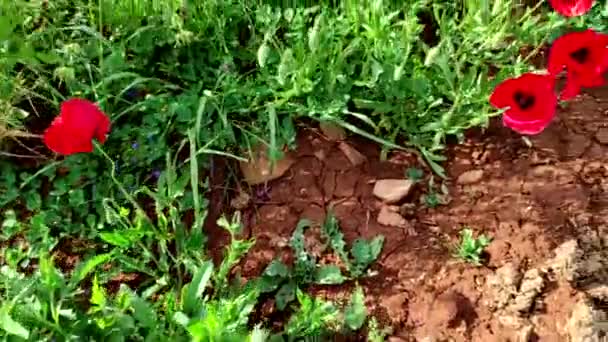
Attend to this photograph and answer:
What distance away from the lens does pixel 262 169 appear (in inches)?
87.4

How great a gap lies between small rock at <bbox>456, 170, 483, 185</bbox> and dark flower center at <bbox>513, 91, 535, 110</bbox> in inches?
8.7

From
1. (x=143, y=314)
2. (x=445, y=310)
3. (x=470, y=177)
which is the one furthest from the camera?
(x=470, y=177)

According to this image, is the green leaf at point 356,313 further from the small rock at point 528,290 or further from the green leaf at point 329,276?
the small rock at point 528,290

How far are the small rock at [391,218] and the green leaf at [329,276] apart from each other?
16 cm

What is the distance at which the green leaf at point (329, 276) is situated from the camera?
79.8 inches

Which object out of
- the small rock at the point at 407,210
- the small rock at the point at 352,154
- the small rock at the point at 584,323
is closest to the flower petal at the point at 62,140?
the small rock at the point at 352,154

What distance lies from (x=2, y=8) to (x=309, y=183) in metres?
0.79

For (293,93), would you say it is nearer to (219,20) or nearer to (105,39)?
(219,20)

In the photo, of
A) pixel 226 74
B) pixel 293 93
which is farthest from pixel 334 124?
pixel 226 74

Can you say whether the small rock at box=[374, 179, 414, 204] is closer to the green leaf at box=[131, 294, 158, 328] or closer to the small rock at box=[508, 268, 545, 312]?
the small rock at box=[508, 268, 545, 312]

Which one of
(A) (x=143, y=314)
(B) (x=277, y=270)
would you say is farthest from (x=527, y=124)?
(A) (x=143, y=314)

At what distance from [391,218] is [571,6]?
60 cm

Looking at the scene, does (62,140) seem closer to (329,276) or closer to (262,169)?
(262,169)

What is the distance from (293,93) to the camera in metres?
2.18
